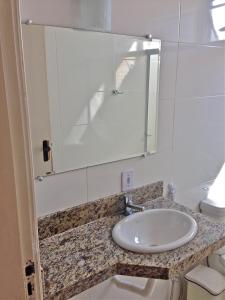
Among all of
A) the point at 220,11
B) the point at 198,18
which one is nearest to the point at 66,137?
the point at 198,18

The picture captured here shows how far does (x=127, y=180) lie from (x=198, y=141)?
610mm

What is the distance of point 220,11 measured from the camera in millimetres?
1667

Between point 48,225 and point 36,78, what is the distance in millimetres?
643

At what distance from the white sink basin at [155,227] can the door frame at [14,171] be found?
742 millimetres

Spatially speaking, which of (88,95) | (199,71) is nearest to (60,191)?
(88,95)

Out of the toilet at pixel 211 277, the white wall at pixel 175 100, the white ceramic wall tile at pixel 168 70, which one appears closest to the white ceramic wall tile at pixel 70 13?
the white wall at pixel 175 100

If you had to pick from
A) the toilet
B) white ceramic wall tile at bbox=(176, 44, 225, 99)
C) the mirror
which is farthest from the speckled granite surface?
white ceramic wall tile at bbox=(176, 44, 225, 99)

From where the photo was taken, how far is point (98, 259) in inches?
43.2

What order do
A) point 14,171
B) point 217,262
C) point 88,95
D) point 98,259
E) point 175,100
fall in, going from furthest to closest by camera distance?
point 217,262
point 175,100
point 88,95
point 98,259
point 14,171

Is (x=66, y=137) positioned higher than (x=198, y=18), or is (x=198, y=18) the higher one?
(x=198, y=18)

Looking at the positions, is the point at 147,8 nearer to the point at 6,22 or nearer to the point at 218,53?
the point at 218,53

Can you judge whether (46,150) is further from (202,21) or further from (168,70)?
(202,21)

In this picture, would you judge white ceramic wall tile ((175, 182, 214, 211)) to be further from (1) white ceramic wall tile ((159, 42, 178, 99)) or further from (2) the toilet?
(1) white ceramic wall tile ((159, 42, 178, 99))

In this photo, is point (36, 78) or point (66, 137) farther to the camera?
point (66, 137)
